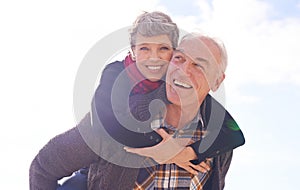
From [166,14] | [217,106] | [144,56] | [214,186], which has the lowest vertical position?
[214,186]

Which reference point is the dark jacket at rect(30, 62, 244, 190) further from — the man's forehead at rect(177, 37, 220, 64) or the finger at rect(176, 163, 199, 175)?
the man's forehead at rect(177, 37, 220, 64)

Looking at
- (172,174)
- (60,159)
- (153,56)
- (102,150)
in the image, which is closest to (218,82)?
(153,56)

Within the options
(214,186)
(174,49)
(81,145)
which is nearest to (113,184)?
(81,145)

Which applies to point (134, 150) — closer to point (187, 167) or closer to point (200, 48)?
point (187, 167)

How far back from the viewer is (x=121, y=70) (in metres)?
3.99

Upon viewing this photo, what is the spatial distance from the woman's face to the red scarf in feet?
0.10

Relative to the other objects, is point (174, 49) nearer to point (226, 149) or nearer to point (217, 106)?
point (217, 106)

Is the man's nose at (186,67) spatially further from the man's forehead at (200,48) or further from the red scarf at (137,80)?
the red scarf at (137,80)

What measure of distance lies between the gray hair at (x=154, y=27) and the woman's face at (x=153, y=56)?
0.13ft

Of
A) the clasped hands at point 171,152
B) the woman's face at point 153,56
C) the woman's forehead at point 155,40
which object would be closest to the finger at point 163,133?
the clasped hands at point 171,152

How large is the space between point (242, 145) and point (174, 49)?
0.92 meters

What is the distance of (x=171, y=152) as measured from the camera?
393 cm

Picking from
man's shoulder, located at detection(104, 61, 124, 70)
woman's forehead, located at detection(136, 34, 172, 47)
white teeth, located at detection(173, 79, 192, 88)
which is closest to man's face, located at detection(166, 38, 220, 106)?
white teeth, located at detection(173, 79, 192, 88)

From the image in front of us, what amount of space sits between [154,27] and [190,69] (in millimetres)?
408
